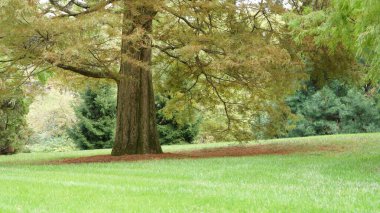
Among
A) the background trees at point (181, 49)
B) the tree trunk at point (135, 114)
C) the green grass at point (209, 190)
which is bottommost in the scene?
the green grass at point (209, 190)

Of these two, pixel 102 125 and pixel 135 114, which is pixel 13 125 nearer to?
pixel 102 125

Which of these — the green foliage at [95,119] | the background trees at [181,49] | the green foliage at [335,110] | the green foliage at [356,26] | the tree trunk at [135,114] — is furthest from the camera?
the green foliage at [335,110]

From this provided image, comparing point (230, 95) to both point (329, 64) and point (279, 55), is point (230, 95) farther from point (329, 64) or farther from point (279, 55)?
point (279, 55)

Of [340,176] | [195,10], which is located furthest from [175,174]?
[195,10]

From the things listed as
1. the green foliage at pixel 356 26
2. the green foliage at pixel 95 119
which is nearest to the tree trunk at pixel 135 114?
the green foliage at pixel 356 26

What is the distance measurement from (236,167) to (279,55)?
472cm

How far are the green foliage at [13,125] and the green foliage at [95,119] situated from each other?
3.21 metres

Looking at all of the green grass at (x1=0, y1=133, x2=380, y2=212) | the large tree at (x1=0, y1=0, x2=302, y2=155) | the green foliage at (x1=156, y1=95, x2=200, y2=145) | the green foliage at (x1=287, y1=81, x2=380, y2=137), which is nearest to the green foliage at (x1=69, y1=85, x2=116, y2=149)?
the green foliage at (x1=156, y1=95, x2=200, y2=145)

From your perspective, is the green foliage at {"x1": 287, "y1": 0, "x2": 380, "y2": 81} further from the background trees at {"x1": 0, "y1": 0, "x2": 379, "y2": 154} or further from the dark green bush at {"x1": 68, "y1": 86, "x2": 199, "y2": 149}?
the dark green bush at {"x1": 68, "y1": 86, "x2": 199, "y2": 149}

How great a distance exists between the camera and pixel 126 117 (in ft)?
56.3

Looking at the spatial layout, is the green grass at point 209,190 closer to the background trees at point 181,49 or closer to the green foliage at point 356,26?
the green foliage at point 356,26

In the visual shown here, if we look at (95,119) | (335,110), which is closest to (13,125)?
(95,119)

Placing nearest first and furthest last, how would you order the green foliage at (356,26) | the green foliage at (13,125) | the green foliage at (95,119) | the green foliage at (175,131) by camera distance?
the green foliage at (356,26) → the green foliage at (13,125) → the green foliage at (95,119) → the green foliage at (175,131)

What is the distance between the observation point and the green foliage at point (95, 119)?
2852 cm
